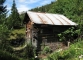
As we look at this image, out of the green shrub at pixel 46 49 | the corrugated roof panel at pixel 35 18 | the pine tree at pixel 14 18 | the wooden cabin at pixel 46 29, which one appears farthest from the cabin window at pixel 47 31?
the pine tree at pixel 14 18

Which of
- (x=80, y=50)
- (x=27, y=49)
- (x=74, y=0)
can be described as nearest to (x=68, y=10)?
(x=74, y=0)

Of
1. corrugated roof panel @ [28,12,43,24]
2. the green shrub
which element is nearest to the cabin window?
corrugated roof panel @ [28,12,43,24]

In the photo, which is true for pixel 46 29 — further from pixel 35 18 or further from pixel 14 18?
pixel 14 18

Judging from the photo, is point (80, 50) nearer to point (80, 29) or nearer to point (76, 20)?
point (80, 29)

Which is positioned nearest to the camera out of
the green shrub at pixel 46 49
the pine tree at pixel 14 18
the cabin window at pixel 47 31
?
the green shrub at pixel 46 49

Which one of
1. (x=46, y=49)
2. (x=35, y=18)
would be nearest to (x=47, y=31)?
(x=35, y=18)

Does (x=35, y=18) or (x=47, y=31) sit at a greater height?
(x=35, y=18)

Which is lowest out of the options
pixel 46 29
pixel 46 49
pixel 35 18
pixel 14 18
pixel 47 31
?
pixel 46 49

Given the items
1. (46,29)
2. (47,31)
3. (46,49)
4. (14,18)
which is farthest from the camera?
(14,18)

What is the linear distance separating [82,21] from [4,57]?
1368 centimetres

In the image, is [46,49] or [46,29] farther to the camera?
[46,29]

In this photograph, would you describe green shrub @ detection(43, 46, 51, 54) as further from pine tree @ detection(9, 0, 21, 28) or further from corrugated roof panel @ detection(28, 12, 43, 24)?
pine tree @ detection(9, 0, 21, 28)

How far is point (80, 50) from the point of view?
17.8 metres

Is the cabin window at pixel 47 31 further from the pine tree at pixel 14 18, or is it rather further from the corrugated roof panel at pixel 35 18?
the pine tree at pixel 14 18
